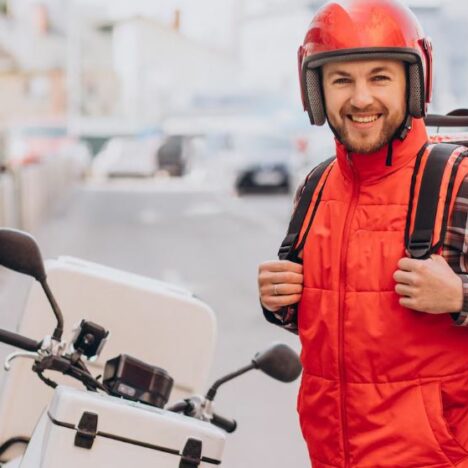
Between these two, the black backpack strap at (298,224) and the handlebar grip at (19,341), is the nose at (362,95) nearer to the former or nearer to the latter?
the black backpack strap at (298,224)

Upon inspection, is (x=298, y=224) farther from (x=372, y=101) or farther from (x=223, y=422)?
(x=223, y=422)

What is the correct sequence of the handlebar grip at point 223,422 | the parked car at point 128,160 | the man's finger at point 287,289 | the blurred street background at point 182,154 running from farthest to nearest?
the parked car at point 128,160
the blurred street background at point 182,154
the handlebar grip at point 223,422
the man's finger at point 287,289

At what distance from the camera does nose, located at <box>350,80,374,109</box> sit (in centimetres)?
249

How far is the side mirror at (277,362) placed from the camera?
304cm

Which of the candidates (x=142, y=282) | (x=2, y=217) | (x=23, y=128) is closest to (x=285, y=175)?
(x=2, y=217)

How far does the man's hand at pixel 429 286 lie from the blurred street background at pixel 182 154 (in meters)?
0.64

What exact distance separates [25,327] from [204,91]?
68875 mm

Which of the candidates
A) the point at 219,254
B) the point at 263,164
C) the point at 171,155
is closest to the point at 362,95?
the point at 219,254

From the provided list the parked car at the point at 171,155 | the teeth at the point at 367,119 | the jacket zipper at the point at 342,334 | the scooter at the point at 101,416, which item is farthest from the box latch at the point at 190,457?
the parked car at the point at 171,155

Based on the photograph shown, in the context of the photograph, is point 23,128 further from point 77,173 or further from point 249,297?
point 249,297

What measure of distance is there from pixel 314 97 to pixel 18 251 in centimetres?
72

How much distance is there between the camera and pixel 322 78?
8.60 feet

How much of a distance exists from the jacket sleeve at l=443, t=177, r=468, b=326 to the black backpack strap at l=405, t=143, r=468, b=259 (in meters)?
0.02

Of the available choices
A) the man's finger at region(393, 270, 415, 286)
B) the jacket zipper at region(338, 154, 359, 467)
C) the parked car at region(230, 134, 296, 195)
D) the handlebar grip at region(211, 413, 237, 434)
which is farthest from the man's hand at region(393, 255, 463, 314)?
the parked car at region(230, 134, 296, 195)
